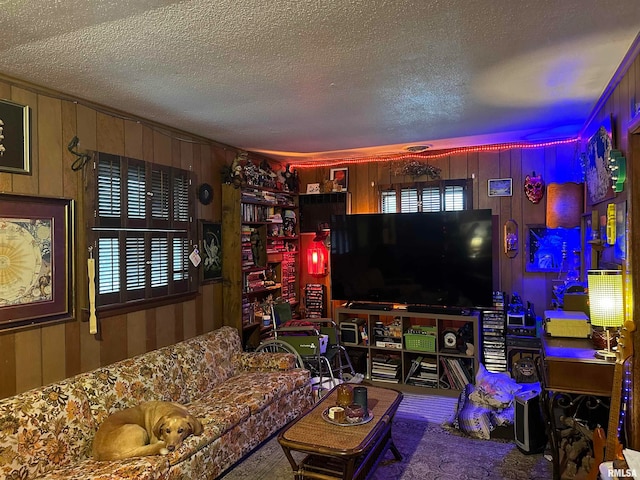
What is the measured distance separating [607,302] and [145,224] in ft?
10.6

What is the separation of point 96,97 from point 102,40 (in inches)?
39.6

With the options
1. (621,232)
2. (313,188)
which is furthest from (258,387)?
(313,188)

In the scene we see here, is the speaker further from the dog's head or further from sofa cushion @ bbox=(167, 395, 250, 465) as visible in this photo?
the dog's head

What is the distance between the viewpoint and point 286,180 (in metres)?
5.52

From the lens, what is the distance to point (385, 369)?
185 inches

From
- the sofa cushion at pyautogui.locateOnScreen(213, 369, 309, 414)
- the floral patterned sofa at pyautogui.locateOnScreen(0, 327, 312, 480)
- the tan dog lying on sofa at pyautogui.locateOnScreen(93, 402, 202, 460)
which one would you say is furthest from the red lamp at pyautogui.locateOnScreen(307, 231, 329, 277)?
the tan dog lying on sofa at pyautogui.locateOnScreen(93, 402, 202, 460)

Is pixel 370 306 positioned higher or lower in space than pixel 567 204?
lower

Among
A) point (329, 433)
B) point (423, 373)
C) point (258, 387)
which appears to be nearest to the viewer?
point (329, 433)

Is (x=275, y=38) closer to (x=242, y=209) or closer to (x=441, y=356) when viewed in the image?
(x=242, y=209)

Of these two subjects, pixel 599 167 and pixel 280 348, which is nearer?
pixel 599 167

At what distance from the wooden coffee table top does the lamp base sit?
1.26 m

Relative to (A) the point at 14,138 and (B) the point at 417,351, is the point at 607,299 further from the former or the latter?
(A) the point at 14,138

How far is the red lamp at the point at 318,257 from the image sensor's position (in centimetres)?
559

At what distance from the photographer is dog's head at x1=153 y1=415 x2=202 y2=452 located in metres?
2.50
